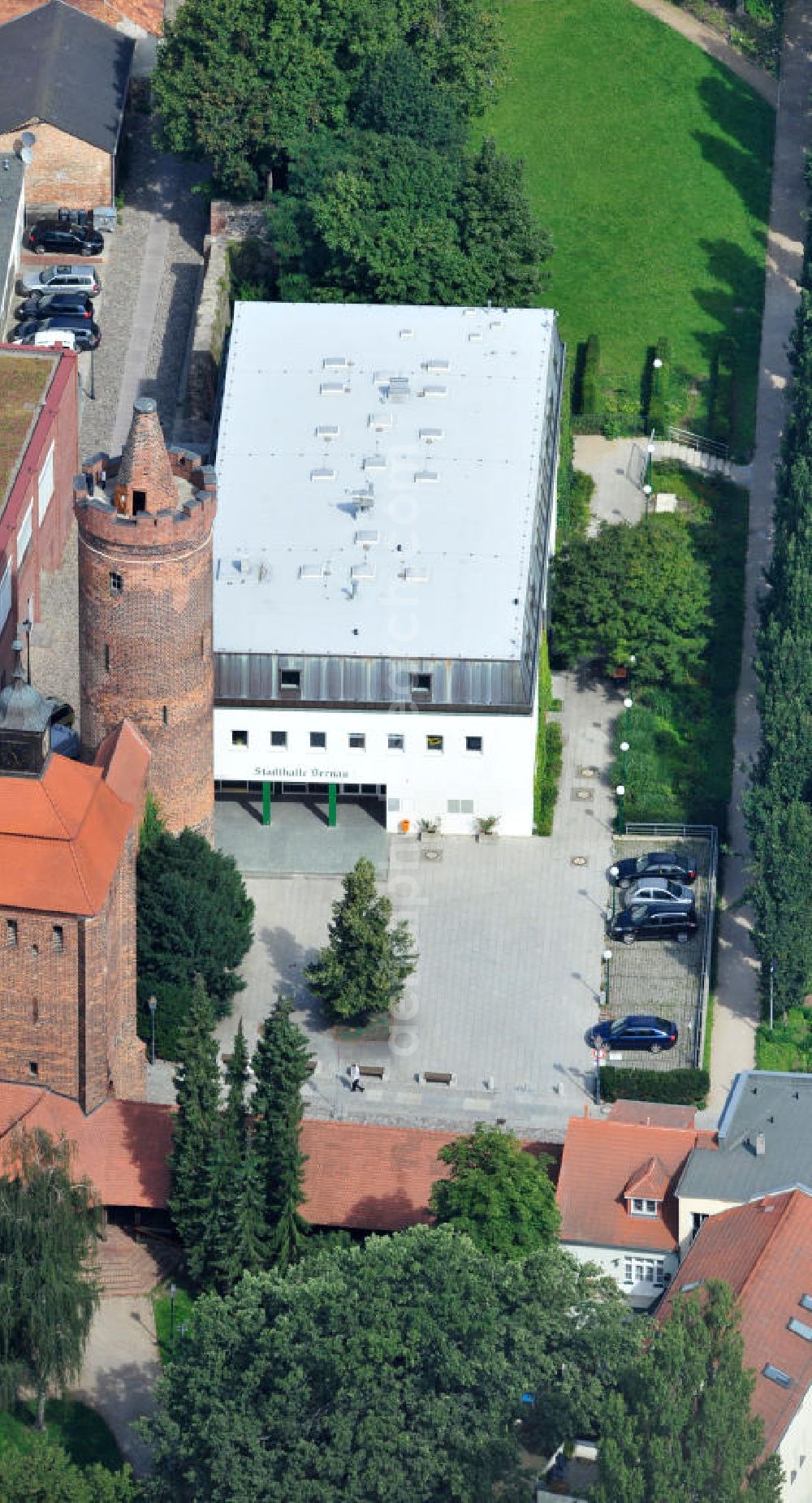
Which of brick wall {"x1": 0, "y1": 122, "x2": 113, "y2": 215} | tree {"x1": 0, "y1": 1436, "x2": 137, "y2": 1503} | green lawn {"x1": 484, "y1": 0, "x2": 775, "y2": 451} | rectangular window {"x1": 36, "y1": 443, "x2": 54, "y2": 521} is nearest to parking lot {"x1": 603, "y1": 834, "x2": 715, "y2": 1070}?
rectangular window {"x1": 36, "y1": 443, "x2": 54, "y2": 521}

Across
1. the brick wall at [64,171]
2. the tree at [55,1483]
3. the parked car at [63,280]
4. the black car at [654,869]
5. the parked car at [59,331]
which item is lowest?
the tree at [55,1483]

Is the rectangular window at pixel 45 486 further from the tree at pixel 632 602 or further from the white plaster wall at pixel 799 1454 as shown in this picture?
the white plaster wall at pixel 799 1454

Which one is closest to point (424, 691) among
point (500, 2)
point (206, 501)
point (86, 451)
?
point (206, 501)

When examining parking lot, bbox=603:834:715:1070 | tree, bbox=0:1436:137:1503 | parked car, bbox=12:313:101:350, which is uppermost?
parked car, bbox=12:313:101:350

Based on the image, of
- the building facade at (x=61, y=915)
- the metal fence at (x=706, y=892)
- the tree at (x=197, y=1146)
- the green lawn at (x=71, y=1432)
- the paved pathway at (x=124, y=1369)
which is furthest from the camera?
the metal fence at (x=706, y=892)

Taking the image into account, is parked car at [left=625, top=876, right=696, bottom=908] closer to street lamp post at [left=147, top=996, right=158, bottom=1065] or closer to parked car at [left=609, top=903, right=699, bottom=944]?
parked car at [left=609, top=903, right=699, bottom=944]

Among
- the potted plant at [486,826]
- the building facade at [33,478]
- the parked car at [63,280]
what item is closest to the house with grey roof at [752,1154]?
the potted plant at [486,826]

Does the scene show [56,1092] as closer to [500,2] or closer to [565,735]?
[565,735]
